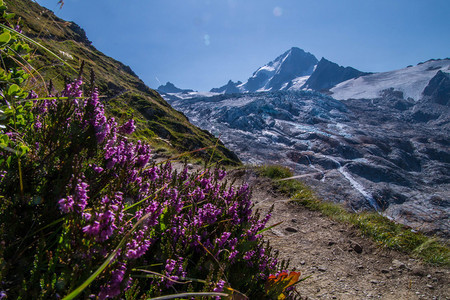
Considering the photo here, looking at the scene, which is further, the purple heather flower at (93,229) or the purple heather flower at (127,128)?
the purple heather flower at (127,128)

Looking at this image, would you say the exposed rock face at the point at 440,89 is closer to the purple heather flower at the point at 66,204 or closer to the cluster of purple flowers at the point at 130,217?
the cluster of purple flowers at the point at 130,217

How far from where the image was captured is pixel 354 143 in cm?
14262

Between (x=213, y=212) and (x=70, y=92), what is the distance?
201cm

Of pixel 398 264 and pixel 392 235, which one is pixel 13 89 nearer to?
pixel 398 264

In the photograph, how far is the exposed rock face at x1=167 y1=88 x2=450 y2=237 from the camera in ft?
327

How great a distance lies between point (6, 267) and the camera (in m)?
1.14

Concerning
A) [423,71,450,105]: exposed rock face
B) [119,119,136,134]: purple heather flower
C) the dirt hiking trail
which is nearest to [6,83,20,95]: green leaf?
[119,119,136,134]: purple heather flower

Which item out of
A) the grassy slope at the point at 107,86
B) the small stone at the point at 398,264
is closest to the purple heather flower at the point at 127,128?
the grassy slope at the point at 107,86

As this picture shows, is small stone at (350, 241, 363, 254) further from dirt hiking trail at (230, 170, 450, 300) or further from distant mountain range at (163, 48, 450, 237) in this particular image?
distant mountain range at (163, 48, 450, 237)

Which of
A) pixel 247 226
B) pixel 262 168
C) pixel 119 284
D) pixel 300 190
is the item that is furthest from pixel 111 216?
pixel 262 168

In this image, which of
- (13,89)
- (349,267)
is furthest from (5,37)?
(349,267)

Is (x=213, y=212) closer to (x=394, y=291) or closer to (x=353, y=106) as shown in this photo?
(x=394, y=291)

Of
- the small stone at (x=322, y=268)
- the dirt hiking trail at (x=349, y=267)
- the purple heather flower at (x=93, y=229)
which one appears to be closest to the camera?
the purple heather flower at (x=93, y=229)

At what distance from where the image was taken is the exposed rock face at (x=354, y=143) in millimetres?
99688
